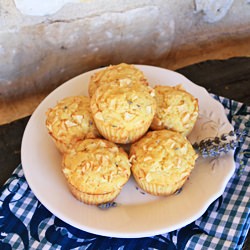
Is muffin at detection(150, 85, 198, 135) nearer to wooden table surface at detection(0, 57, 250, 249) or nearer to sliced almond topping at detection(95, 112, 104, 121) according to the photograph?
sliced almond topping at detection(95, 112, 104, 121)

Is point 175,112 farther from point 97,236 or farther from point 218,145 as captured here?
point 97,236

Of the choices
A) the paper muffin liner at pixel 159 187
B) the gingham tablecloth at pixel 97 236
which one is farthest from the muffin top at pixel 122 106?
the gingham tablecloth at pixel 97 236

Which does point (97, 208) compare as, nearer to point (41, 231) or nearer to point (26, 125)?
point (41, 231)

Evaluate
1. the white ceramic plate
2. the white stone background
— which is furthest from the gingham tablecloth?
the white stone background

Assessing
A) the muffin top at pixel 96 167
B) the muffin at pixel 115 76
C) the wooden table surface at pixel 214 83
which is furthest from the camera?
the wooden table surface at pixel 214 83

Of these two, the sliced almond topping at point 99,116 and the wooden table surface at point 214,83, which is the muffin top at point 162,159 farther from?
the wooden table surface at point 214,83

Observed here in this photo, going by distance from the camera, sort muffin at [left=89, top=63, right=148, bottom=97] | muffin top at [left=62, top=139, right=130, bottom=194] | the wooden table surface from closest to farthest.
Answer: muffin top at [left=62, top=139, right=130, bottom=194] < muffin at [left=89, top=63, right=148, bottom=97] < the wooden table surface

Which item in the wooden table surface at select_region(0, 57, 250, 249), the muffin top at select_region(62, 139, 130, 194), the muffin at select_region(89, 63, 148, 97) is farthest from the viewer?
the wooden table surface at select_region(0, 57, 250, 249)

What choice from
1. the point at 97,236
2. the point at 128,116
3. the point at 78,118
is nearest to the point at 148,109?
the point at 128,116

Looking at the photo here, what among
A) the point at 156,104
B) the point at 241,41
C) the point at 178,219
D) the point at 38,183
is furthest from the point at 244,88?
the point at 38,183
